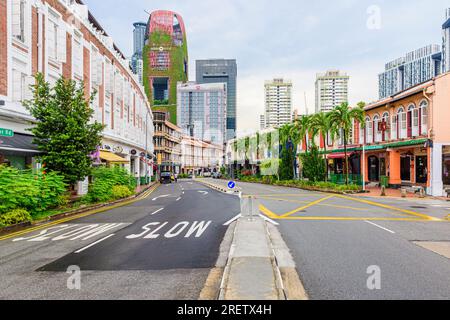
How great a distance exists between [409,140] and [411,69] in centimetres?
18902

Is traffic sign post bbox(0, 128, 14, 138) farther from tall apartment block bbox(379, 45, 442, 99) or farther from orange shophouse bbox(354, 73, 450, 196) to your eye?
tall apartment block bbox(379, 45, 442, 99)

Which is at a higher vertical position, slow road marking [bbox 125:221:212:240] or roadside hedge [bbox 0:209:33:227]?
roadside hedge [bbox 0:209:33:227]

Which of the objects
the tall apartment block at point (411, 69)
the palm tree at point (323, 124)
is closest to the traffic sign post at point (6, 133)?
the palm tree at point (323, 124)

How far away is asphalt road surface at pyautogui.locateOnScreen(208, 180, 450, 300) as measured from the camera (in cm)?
550

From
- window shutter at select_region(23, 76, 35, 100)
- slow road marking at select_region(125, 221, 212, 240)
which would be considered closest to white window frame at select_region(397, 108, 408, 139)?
slow road marking at select_region(125, 221, 212, 240)

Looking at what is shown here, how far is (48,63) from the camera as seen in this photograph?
65.8 feet

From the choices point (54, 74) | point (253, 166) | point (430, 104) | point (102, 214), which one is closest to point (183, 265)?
point (102, 214)

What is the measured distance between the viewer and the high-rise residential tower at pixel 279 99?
188250mm

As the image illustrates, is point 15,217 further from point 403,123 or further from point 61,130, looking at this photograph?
point 403,123

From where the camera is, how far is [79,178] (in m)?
17.2

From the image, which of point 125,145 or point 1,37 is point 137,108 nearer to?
point 125,145

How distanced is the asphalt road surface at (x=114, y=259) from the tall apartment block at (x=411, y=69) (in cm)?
16233

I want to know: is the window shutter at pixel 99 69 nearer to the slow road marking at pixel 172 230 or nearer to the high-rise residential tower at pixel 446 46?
the slow road marking at pixel 172 230

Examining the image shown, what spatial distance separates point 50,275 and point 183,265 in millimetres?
2713
